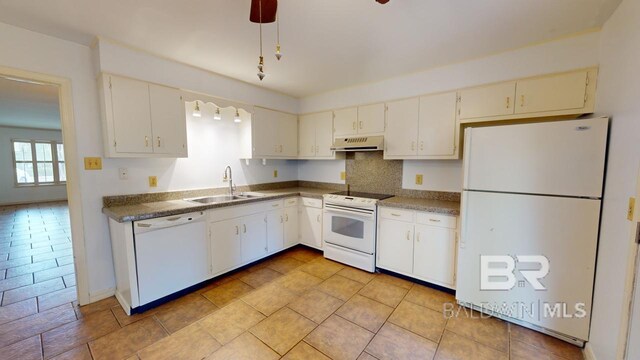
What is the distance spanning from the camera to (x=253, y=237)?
3.05m

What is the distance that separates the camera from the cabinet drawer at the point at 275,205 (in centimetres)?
323

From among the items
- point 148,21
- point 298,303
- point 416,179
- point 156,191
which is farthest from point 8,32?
point 416,179

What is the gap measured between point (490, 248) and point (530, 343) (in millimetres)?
708

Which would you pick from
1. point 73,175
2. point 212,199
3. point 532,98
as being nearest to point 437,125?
point 532,98

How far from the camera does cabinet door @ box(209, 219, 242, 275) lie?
104 inches

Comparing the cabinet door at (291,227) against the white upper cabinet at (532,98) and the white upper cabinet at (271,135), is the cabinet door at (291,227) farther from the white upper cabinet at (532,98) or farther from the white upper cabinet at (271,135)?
the white upper cabinet at (532,98)

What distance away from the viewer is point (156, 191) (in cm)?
269

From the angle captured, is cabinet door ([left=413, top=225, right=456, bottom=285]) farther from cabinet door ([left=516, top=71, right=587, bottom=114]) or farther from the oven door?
cabinet door ([left=516, top=71, right=587, bottom=114])

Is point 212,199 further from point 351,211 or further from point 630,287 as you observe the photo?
point 630,287

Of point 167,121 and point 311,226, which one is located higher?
point 167,121

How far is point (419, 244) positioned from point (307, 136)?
2.28 metres

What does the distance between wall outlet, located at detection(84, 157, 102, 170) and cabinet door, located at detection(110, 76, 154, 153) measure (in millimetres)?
264

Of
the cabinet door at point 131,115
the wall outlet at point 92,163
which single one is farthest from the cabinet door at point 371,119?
the wall outlet at point 92,163

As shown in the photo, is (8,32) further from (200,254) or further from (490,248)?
(490,248)
